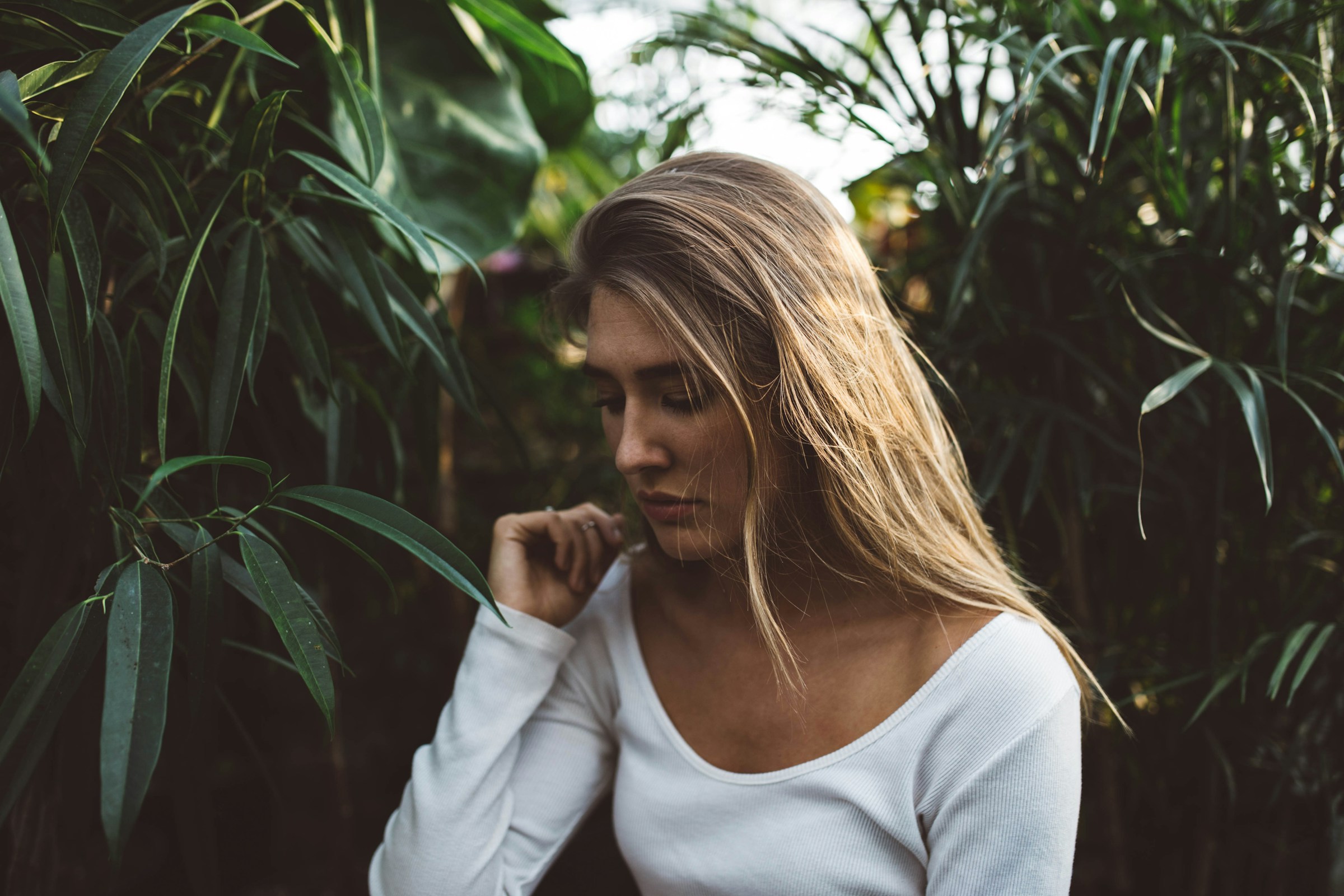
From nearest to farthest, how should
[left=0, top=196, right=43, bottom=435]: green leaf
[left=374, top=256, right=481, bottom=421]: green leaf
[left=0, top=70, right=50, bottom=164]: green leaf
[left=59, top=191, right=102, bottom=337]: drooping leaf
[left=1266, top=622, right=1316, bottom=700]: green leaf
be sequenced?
[left=0, top=70, right=50, bottom=164]: green leaf, [left=0, top=196, right=43, bottom=435]: green leaf, [left=59, top=191, right=102, bottom=337]: drooping leaf, [left=1266, top=622, right=1316, bottom=700]: green leaf, [left=374, top=256, right=481, bottom=421]: green leaf

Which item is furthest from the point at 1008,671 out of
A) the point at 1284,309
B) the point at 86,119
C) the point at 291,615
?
the point at 86,119

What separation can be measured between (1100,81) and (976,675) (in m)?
0.59

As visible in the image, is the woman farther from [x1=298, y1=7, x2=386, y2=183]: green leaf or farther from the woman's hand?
[x1=298, y1=7, x2=386, y2=183]: green leaf

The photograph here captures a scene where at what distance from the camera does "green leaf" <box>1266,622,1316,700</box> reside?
0.75m

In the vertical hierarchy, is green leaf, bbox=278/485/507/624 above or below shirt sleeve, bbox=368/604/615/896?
above

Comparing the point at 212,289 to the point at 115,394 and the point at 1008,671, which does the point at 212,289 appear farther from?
the point at 1008,671

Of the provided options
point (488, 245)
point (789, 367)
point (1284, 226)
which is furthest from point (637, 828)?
point (1284, 226)

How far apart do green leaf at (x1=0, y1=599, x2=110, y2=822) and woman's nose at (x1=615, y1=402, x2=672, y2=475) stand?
41 cm

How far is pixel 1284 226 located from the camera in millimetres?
897

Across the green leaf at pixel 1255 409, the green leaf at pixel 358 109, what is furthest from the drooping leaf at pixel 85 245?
the green leaf at pixel 1255 409

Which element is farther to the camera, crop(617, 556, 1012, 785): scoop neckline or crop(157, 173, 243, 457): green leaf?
crop(617, 556, 1012, 785): scoop neckline

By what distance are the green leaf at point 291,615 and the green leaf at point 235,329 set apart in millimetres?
133

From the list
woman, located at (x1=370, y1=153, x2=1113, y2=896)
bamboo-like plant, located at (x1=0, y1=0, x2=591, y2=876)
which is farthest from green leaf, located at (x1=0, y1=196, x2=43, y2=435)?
woman, located at (x1=370, y1=153, x2=1113, y2=896)

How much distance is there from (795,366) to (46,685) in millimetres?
626
